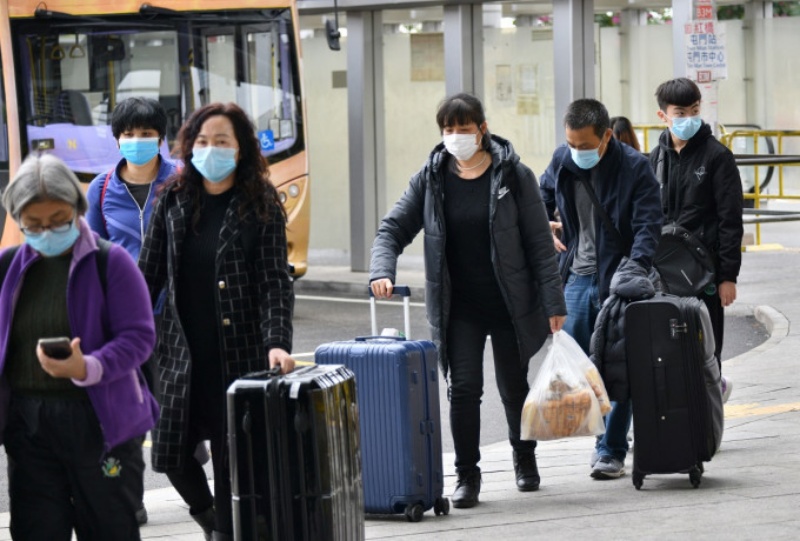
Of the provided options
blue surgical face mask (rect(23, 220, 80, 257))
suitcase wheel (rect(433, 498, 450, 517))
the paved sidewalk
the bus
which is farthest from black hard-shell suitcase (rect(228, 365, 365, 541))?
the bus

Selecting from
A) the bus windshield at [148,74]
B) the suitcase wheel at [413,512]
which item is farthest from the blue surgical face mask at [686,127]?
the bus windshield at [148,74]

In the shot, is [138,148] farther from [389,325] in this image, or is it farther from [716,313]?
[389,325]

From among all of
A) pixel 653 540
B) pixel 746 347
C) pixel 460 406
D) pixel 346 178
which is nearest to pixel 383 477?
pixel 460 406

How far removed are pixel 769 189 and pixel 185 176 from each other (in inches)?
698

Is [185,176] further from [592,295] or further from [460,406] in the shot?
[592,295]

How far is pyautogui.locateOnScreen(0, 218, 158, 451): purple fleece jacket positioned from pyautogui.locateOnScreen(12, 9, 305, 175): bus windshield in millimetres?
10395

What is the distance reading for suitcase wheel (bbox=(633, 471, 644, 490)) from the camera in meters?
7.33

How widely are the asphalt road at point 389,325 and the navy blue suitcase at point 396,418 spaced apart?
6.24 feet

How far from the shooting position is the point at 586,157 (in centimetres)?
766

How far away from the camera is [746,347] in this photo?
41.9 ft

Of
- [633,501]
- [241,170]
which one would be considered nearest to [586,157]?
[633,501]

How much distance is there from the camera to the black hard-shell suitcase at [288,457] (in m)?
5.23

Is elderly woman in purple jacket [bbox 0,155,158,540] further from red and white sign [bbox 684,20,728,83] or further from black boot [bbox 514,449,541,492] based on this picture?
red and white sign [bbox 684,20,728,83]

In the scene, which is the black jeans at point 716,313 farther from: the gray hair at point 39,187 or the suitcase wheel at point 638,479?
the gray hair at point 39,187
